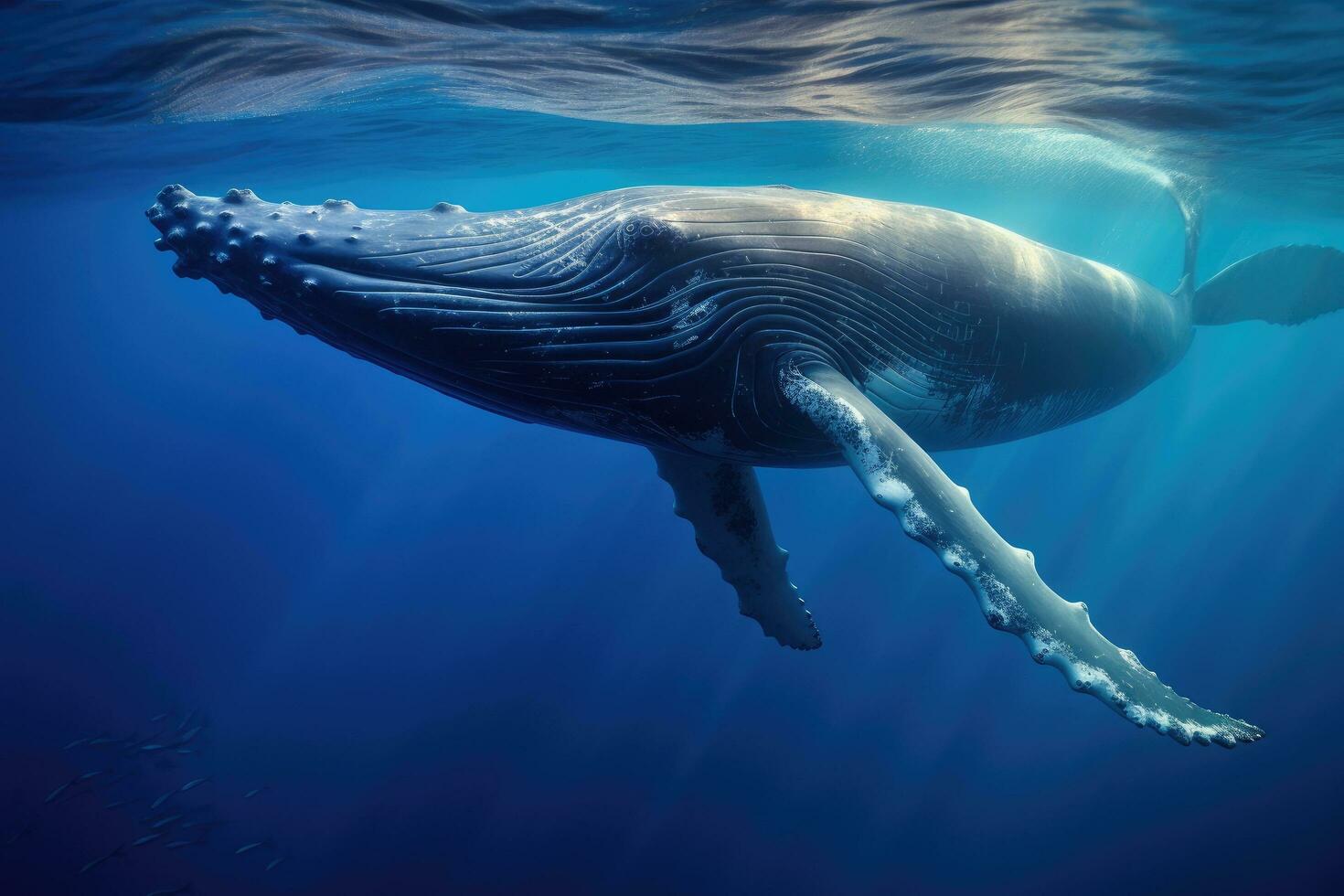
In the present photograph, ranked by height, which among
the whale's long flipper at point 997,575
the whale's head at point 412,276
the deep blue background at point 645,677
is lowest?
the deep blue background at point 645,677

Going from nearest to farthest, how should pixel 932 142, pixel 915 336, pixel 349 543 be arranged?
pixel 915 336 → pixel 932 142 → pixel 349 543

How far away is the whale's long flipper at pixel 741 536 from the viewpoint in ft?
17.6

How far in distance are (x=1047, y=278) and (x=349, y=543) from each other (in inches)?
1213

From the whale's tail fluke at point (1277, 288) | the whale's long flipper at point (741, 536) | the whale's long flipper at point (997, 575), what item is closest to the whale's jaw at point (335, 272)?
the whale's long flipper at point (997, 575)

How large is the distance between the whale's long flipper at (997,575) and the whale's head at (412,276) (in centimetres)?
140

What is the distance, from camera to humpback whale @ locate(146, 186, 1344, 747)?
135 inches

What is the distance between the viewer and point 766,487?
2595cm

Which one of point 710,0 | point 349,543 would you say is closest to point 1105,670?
point 710,0

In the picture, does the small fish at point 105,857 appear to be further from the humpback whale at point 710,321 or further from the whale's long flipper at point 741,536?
the humpback whale at point 710,321

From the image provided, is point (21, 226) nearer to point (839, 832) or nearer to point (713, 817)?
point (713, 817)

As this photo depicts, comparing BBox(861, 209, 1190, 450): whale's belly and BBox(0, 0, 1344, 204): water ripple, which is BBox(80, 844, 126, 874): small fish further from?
BBox(861, 209, 1190, 450): whale's belly

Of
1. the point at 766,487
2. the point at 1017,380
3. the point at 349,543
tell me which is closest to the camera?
the point at 1017,380

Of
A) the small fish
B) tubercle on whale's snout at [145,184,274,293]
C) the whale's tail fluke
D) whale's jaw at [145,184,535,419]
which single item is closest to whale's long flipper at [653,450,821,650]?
whale's jaw at [145,184,535,419]

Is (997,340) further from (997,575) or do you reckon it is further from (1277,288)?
(1277,288)
